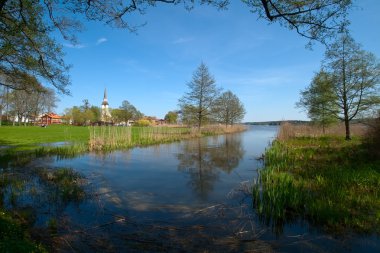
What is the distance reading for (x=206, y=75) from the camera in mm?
36750

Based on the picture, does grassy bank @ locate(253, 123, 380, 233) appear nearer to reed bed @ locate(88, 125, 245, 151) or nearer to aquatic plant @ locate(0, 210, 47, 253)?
aquatic plant @ locate(0, 210, 47, 253)

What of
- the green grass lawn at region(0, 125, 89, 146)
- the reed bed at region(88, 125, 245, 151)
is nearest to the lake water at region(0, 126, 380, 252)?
the reed bed at region(88, 125, 245, 151)

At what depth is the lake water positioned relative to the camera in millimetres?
4633

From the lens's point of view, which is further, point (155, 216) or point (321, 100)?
point (321, 100)

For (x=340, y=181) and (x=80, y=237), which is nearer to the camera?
(x=80, y=237)

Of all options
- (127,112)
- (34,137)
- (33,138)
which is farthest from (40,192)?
(127,112)

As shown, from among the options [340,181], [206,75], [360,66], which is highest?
[206,75]

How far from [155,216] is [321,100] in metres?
21.8

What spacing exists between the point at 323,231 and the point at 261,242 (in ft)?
4.61

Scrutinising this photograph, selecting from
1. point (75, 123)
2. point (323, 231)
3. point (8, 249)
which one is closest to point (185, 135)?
point (323, 231)

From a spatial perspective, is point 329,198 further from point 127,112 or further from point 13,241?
point 127,112

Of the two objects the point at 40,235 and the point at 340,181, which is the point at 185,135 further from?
the point at 40,235

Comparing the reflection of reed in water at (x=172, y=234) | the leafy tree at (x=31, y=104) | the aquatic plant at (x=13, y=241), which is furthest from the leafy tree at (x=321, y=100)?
the leafy tree at (x=31, y=104)

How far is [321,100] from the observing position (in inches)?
919
